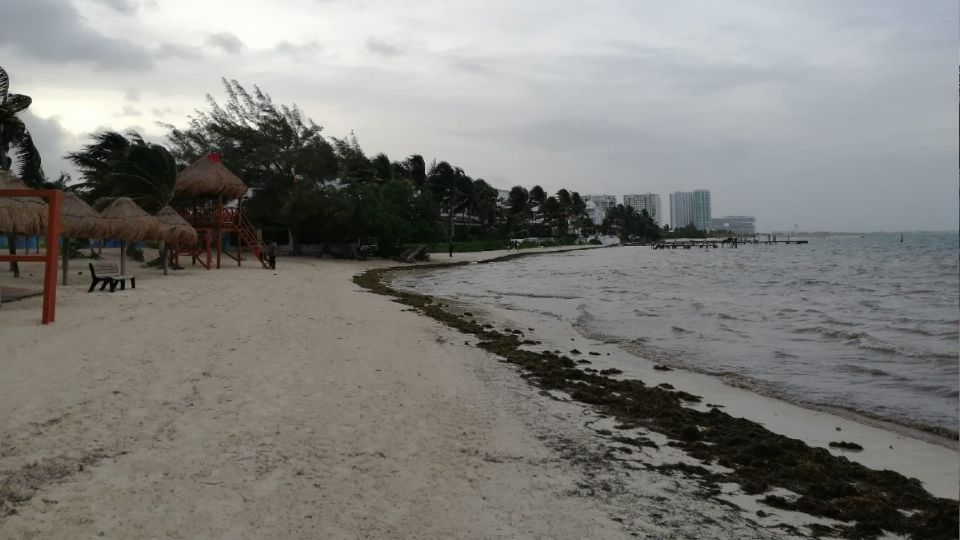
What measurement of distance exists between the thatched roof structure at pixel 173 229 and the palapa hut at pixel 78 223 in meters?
2.50

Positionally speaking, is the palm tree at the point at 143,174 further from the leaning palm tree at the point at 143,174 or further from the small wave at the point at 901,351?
the small wave at the point at 901,351

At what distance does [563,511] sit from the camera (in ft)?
12.1

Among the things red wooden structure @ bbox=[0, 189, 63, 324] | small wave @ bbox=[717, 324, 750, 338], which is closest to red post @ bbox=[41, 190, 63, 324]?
red wooden structure @ bbox=[0, 189, 63, 324]

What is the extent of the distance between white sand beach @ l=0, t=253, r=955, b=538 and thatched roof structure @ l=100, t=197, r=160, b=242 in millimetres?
9645

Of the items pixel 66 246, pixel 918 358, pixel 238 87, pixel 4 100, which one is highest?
pixel 238 87

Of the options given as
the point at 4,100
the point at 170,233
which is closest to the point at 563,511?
the point at 170,233

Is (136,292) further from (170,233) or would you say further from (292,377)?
(292,377)

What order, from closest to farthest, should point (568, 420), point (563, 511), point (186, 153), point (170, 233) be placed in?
point (563, 511) → point (568, 420) → point (170, 233) → point (186, 153)

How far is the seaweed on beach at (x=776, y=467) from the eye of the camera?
3898mm

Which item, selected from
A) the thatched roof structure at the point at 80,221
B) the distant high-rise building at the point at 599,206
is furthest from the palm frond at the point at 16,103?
the distant high-rise building at the point at 599,206

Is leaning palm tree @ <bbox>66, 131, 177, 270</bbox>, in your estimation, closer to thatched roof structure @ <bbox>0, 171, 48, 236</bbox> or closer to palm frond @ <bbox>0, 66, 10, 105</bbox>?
palm frond @ <bbox>0, 66, 10, 105</bbox>

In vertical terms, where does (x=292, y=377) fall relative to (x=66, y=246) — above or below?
below

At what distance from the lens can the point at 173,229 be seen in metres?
20.1

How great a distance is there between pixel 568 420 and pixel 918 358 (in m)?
7.80
